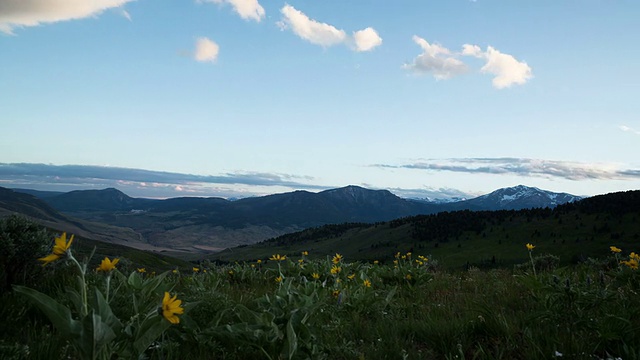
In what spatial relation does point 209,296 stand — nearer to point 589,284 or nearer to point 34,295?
point 34,295

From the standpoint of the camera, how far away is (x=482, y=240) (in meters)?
176

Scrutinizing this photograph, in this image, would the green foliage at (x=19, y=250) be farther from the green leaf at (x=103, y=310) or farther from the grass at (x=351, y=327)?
the green leaf at (x=103, y=310)

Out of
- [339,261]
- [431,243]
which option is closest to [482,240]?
[431,243]

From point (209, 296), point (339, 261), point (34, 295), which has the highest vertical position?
point (34, 295)

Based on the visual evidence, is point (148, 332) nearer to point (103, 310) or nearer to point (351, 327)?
point (103, 310)

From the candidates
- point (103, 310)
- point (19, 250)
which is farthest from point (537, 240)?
point (103, 310)

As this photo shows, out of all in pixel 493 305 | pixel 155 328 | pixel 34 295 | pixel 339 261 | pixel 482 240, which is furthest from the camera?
pixel 482 240

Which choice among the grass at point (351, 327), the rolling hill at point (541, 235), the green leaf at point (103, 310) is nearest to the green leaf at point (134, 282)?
the grass at point (351, 327)

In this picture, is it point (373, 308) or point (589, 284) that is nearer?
point (589, 284)

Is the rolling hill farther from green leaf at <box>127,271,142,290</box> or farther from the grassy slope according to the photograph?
green leaf at <box>127,271,142,290</box>

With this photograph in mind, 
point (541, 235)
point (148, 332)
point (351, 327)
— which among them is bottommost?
point (541, 235)

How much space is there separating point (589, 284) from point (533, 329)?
4.37 ft

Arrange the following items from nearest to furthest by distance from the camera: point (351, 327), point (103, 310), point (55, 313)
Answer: point (55, 313) → point (103, 310) → point (351, 327)

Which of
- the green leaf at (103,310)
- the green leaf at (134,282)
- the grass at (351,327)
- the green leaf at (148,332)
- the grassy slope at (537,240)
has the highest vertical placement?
the green leaf at (103,310)
